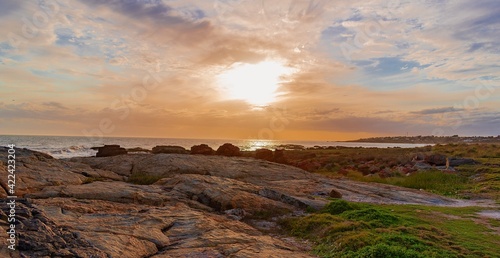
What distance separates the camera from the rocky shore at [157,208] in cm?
899

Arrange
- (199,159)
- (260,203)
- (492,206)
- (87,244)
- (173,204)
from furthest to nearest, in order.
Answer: (199,159) < (492,206) < (260,203) < (173,204) < (87,244)

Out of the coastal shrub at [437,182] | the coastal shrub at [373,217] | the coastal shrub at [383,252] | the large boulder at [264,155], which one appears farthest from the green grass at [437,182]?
the coastal shrub at [383,252]

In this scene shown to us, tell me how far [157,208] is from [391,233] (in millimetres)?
10055

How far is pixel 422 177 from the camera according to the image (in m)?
36.8

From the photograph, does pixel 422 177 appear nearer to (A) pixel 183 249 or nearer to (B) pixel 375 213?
(B) pixel 375 213

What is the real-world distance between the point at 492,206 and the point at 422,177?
42.1 ft

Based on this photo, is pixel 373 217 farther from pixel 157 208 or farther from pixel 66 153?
pixel 66 153

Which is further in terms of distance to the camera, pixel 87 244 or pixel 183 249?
pixel 183 249

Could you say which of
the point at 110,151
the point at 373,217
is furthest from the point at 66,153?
the point at 373,217

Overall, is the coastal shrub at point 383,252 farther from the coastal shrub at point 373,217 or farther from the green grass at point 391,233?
the coastal shrub at point 373,217

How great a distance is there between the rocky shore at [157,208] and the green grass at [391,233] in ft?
4.31

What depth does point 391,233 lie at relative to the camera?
1371cm

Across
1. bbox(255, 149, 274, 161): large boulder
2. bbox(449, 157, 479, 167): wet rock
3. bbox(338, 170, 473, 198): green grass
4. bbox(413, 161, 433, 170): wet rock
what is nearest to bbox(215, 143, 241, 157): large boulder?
bbox(255, 149, 274, 161): large boulder

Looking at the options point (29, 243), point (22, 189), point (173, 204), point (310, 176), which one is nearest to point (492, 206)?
point (310, 176)
